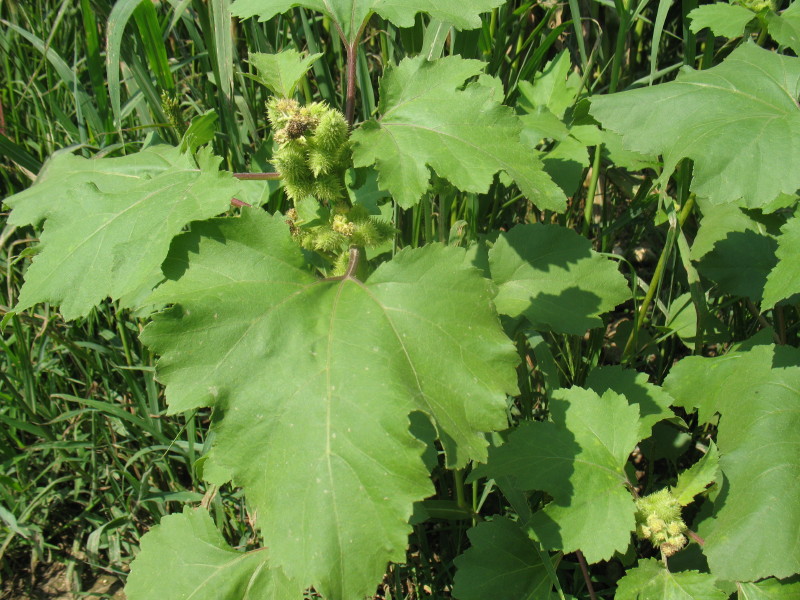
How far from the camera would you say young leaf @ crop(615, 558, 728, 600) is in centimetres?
190

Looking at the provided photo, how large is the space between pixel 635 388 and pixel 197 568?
1.49m

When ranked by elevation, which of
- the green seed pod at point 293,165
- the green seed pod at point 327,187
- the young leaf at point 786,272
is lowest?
A: the young leaf at point 786,272

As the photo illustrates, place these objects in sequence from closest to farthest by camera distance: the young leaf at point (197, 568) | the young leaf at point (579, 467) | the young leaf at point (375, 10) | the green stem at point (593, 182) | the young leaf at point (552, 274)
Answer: the young leaf at point (375, 10) < the young leaf at point (579, 467) < the young leaf at point (197, 568) < the young leaf at point (552, 274) < the green stem at point (593, 182)

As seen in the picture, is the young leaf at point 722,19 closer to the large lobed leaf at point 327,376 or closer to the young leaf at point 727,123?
the young leaf at point 727,123

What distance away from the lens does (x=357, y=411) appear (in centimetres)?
148

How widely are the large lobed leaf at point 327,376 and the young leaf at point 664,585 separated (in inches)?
29.4

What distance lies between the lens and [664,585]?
1956 millimetres

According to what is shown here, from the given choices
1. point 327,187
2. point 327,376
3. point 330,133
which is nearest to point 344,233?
point 327,187

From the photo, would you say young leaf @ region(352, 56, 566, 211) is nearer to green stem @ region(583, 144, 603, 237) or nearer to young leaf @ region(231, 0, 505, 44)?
young leaf @ region(231, 0, 505, 44)

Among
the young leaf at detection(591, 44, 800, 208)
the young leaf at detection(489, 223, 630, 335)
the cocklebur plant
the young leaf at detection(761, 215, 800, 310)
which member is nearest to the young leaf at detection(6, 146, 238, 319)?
the cocklebur plant

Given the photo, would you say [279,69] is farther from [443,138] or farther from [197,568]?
[197,568]

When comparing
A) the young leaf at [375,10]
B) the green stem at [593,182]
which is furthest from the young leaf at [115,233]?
the green stem at [593,182]

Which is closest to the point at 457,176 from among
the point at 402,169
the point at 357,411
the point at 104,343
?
the point at 402,169

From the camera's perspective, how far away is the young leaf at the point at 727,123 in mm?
1848
